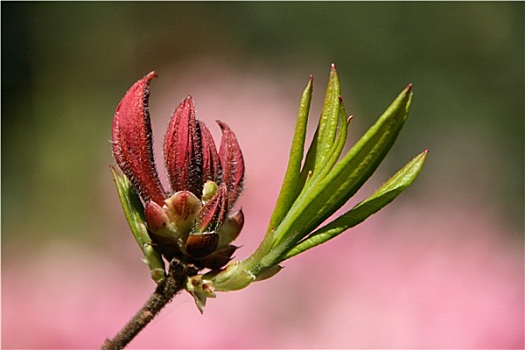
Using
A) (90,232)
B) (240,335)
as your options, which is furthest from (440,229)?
(90,232)

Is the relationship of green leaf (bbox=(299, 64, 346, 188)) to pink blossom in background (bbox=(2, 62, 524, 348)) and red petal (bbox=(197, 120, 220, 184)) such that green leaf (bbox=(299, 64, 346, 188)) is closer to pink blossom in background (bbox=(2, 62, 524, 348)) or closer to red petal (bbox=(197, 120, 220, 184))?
red petal (bbox=(197, 120, 220, 184))

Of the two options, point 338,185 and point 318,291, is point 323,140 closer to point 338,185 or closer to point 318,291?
point 338,185

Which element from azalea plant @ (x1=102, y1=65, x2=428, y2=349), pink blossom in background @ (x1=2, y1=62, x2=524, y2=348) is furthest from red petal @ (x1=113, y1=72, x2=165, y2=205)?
pink blossom in background @ (x1=2, y1=62, x2=524, y2=348)

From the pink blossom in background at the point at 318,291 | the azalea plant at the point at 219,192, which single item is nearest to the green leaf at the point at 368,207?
the azalea plant at the point at 219,192

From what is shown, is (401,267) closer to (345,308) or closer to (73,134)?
(345,308)

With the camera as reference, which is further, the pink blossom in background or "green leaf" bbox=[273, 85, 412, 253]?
the pink blossom in background

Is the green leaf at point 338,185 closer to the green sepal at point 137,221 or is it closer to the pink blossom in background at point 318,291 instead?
the green sepal at point 137,221

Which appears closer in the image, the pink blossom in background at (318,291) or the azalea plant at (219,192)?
the azalea plant at (219,192)
